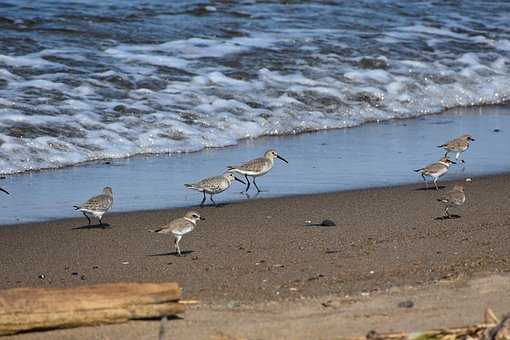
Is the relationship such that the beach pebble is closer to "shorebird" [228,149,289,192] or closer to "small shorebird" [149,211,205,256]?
"small shorebird" [149,211,205,256]

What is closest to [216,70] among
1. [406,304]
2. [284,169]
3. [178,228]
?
[284,169]

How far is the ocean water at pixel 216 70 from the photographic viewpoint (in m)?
12.1

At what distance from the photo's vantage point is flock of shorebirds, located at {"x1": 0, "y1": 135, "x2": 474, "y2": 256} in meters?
7.79

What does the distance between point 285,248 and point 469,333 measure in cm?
310

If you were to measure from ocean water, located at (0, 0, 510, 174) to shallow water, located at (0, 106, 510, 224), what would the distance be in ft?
1.39

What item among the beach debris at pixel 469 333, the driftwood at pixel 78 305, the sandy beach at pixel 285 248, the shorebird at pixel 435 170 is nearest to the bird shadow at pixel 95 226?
the sandy beach at pixel 285 248

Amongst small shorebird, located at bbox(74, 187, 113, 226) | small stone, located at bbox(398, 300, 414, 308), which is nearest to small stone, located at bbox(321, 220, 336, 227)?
small shorebird, located at bbox(74, 187, 113, 226)

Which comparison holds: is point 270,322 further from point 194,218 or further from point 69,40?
point 69,40

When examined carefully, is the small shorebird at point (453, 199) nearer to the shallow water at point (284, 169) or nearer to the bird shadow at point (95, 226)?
the shallow water at point (284, 169)

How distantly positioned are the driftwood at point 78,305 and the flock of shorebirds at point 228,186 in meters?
2.20

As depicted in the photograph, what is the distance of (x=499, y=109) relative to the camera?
48.8 ft

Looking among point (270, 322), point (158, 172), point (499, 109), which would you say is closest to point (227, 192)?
point (158, 172)

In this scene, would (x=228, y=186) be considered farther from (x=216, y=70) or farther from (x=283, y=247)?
(x=216, y=70)

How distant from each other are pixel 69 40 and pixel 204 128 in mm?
4702
